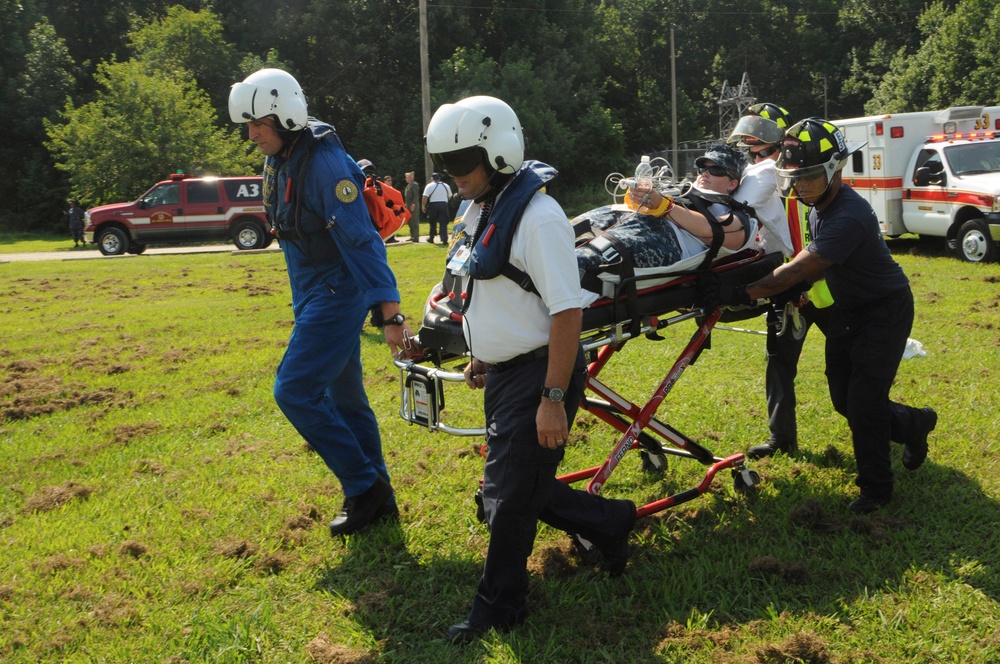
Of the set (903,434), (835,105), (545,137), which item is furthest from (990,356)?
(835,105)

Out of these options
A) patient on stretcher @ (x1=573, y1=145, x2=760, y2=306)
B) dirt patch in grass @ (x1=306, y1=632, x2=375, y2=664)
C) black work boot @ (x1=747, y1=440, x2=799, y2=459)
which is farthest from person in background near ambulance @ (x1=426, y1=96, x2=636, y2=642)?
black work boot @ (x1=747, y1=440, x2=799, y2=459)

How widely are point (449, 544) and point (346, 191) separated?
1896 mm

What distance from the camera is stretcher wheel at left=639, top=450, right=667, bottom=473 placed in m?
5.59

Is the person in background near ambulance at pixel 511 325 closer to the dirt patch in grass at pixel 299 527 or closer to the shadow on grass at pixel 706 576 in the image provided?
the shadow on grass at pixel 706 576

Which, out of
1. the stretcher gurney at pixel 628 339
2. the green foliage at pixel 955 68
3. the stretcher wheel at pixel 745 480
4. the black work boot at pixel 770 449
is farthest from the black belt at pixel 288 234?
the green foliage at pixel 955 68

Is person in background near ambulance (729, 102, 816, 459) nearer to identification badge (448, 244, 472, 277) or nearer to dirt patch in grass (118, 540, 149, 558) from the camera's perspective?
identification badge (448, 244, 472, 277)

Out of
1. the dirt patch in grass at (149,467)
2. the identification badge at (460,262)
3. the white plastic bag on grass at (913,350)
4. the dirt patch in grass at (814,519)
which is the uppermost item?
the identification badge at (460,262)

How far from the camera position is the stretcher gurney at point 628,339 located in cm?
427

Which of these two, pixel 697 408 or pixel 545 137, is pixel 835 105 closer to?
pixel 545 137

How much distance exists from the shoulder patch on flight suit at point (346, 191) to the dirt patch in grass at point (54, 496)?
262 cm

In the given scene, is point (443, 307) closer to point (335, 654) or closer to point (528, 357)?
point (528, 357)

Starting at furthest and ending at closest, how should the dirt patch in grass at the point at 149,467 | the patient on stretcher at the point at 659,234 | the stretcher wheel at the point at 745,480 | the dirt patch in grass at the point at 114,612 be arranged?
the dirt patch in grass at the point at 149,467, the stretcher wheel at the point at 745,480, the patient on stretcher at the point at 659,234, the dirt patch in grass at the point at 114,612

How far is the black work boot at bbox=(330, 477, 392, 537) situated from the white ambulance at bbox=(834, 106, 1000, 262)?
12.7m

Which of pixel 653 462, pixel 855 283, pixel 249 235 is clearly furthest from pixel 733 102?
pixel 855 283
